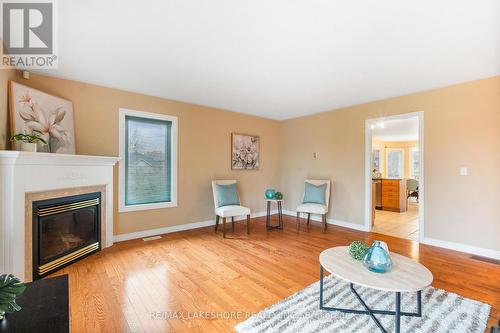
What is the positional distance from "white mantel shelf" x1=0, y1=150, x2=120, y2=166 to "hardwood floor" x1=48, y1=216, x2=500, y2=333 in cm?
120

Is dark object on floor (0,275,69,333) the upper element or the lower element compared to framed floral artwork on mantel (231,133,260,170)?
lower

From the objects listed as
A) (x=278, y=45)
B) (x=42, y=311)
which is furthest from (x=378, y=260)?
(x=278, y=45)

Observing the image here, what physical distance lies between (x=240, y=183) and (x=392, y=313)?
138 inches

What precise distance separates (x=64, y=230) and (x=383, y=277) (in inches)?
131

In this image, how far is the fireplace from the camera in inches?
92.4

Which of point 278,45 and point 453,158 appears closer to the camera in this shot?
point 278,45

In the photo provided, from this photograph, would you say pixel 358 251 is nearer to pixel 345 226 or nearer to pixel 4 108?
pixel 345 226

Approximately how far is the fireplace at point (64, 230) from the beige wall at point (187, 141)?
1.42ft

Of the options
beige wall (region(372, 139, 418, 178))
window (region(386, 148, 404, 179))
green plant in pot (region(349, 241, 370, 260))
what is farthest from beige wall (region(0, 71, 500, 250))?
window (region(386, 148, 404, 179))

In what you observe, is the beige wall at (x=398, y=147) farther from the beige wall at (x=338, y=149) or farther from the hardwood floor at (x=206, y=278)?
the hardwood floor at (x=206, y=278)

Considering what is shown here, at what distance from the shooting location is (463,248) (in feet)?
10.2

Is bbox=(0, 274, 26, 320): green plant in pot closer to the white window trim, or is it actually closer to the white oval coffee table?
the white oval coffee table

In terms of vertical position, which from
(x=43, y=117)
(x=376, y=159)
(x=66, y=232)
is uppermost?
(x=43, y=117)

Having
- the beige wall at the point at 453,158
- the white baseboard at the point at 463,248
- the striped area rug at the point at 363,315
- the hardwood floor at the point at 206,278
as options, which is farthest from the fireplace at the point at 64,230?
the white baseboard at the point at 463,248
